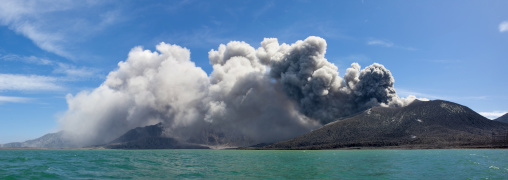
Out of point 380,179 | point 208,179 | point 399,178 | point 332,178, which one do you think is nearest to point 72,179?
point 208,179

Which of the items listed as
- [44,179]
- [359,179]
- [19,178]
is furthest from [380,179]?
[19,178]

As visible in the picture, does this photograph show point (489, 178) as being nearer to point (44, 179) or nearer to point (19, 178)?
point (44, 179)

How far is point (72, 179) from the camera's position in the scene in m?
53.4

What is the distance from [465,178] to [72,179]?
62993 millimetres

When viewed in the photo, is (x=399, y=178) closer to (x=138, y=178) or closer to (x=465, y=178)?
(x=465, y=178)

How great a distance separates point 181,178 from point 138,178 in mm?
7088

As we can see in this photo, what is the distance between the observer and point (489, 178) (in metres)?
53.7

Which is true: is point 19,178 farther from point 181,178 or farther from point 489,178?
point 489,178

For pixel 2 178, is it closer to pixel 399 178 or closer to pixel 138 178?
pixel 138 178

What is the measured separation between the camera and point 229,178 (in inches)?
2195

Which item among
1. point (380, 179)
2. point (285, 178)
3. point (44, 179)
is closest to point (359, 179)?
point (380, 179)

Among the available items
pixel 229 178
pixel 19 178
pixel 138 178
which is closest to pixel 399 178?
pixel 229 178

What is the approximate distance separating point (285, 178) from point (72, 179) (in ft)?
112

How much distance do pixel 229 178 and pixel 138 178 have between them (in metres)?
15.1
